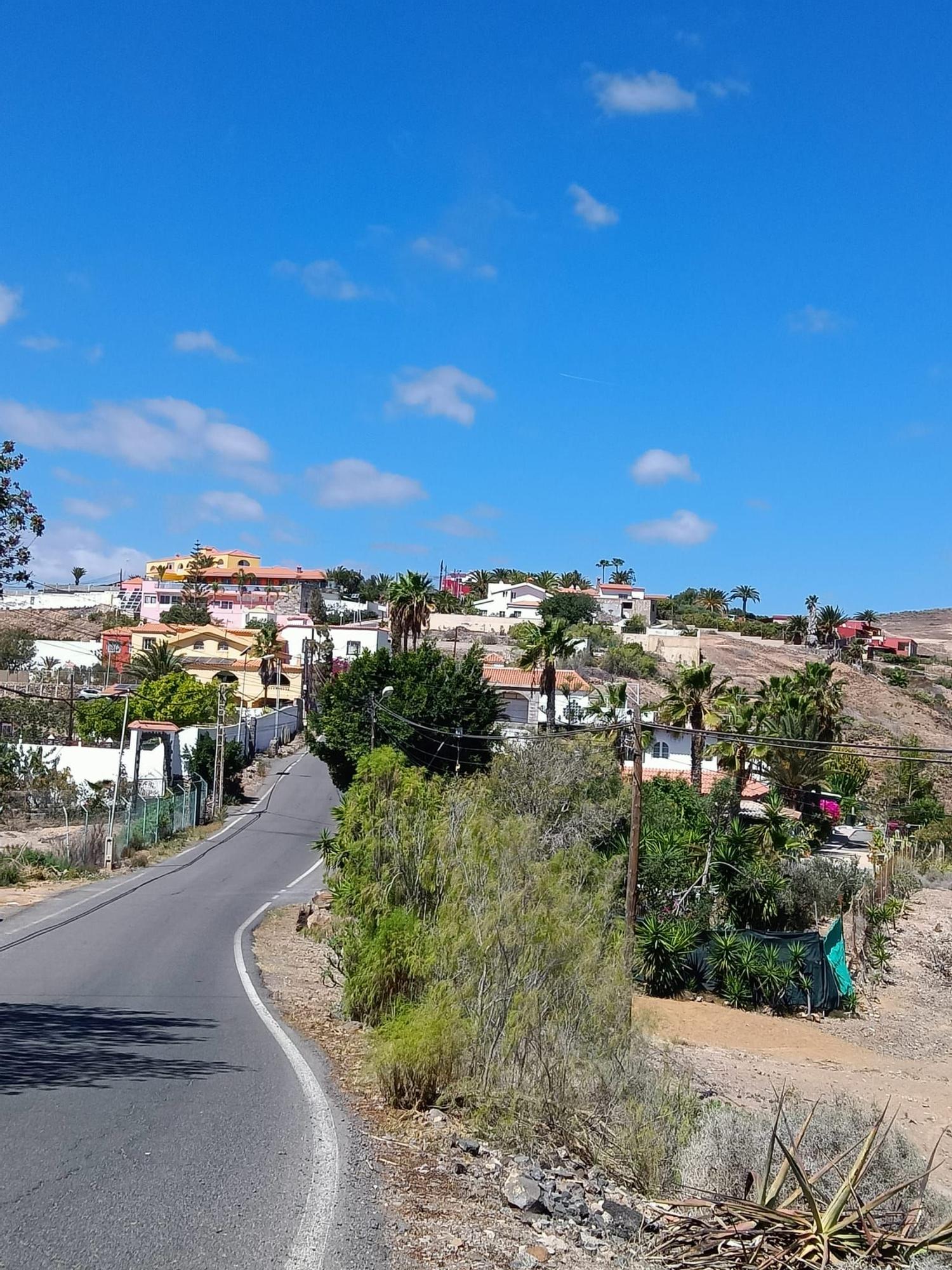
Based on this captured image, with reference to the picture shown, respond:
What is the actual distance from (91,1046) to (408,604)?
56.2m

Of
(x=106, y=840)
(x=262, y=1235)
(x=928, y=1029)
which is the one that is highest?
(x=262, y=1235)

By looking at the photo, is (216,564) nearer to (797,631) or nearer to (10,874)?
(797,631)

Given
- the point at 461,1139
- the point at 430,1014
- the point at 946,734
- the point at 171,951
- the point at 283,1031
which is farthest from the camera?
the point at 946,734

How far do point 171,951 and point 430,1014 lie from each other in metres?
11.8

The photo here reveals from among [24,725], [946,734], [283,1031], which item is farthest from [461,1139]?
[946,734]

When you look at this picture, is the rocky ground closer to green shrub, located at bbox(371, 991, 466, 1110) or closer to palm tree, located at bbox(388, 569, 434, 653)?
green shrub, located at bbox(371, 991, 466, 1110)

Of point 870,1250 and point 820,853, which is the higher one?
point 870,1250

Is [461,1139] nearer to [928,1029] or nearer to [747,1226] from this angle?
[747,1226]

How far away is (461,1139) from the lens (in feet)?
28.1

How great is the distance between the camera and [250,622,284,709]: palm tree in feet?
283

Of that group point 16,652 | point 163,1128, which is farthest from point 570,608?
point 163,1128

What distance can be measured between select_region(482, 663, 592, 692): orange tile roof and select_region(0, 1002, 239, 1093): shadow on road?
172ft

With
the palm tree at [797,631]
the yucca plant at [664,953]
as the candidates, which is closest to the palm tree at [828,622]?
the palm tree at [797,631]

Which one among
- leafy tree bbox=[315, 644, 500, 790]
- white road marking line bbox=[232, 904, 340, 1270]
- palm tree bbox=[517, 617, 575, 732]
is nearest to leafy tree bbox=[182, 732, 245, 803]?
leafy tree bbox=[315, 644, 500, 790]
